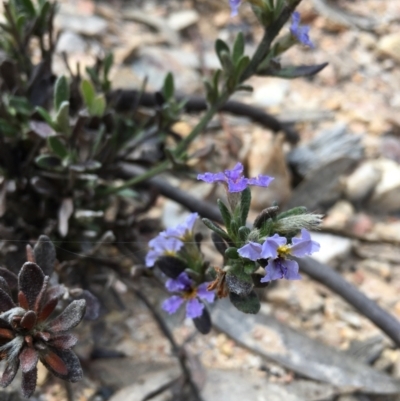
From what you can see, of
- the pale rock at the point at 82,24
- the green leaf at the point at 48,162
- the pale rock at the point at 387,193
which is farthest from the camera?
the pale rock at the point at 82,24

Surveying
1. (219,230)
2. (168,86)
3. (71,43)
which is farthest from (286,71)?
(71,43)

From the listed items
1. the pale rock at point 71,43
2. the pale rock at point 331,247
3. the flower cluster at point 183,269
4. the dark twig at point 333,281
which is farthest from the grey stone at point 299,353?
the pale rock at point 71,43

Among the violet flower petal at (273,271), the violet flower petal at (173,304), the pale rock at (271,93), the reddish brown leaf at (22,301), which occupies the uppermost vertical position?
the violet flower petal at (273,271)

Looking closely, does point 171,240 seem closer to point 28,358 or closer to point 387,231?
point 28,358

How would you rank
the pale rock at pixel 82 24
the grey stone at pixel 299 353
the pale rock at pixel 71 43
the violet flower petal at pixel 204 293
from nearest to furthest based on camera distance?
the violet flower petal at pixel 204 293 → the grey stone at pixel 299 353 → the pale rock at pixel 71 43 → the pale rock at pixel 82 24

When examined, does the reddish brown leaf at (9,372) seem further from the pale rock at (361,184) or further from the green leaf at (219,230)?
the pale rock at (361,184)

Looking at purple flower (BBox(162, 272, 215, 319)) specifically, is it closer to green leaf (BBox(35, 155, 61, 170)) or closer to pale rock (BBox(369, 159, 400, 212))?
green leaf (BBox(35, 155, 61, 170))

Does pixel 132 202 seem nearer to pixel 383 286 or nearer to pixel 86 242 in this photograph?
pixel 86 242
